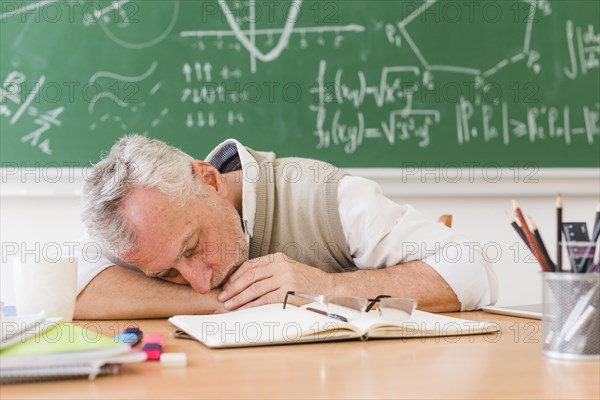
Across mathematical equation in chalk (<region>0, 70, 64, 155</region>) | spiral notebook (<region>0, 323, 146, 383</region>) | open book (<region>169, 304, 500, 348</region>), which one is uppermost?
mathematical equation in chalk (<region>0, 70, 64, 155</region>)

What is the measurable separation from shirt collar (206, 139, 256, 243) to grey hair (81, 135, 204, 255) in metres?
0.18

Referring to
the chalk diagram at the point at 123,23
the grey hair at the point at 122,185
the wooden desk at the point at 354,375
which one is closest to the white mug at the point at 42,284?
the grey hair at the point at 122,185

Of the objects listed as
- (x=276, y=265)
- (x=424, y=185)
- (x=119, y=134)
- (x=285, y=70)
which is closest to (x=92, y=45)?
(x=119, y=134)

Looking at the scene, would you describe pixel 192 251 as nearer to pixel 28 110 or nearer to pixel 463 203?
pixel 28 110

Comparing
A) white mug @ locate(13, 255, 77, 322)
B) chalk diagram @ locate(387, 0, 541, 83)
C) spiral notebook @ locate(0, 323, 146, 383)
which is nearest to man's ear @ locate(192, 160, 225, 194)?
white mug @ locate(13, 255, 77, 322)

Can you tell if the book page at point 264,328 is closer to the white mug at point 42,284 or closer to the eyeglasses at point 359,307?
the eyeglasses at point 359,307

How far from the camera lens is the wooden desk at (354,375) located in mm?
776

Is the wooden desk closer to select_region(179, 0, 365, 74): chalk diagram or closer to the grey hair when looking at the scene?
the grey hair

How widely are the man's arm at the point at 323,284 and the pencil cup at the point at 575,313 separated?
0.60m

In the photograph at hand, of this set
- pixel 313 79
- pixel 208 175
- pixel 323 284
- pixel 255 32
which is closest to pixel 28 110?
pixel 255 32

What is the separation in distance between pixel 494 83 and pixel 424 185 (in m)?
0.46

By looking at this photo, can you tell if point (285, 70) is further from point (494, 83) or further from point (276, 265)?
point (276, 265)

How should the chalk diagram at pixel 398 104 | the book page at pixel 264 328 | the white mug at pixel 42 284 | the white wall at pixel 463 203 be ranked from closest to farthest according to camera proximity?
the book page at pixel 264 328 → the white mug at pixel 42 284 → the white wall at pixel 463 203 → the chalk diagram at pixel 398 104

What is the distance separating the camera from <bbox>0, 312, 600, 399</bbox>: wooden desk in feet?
2.55
